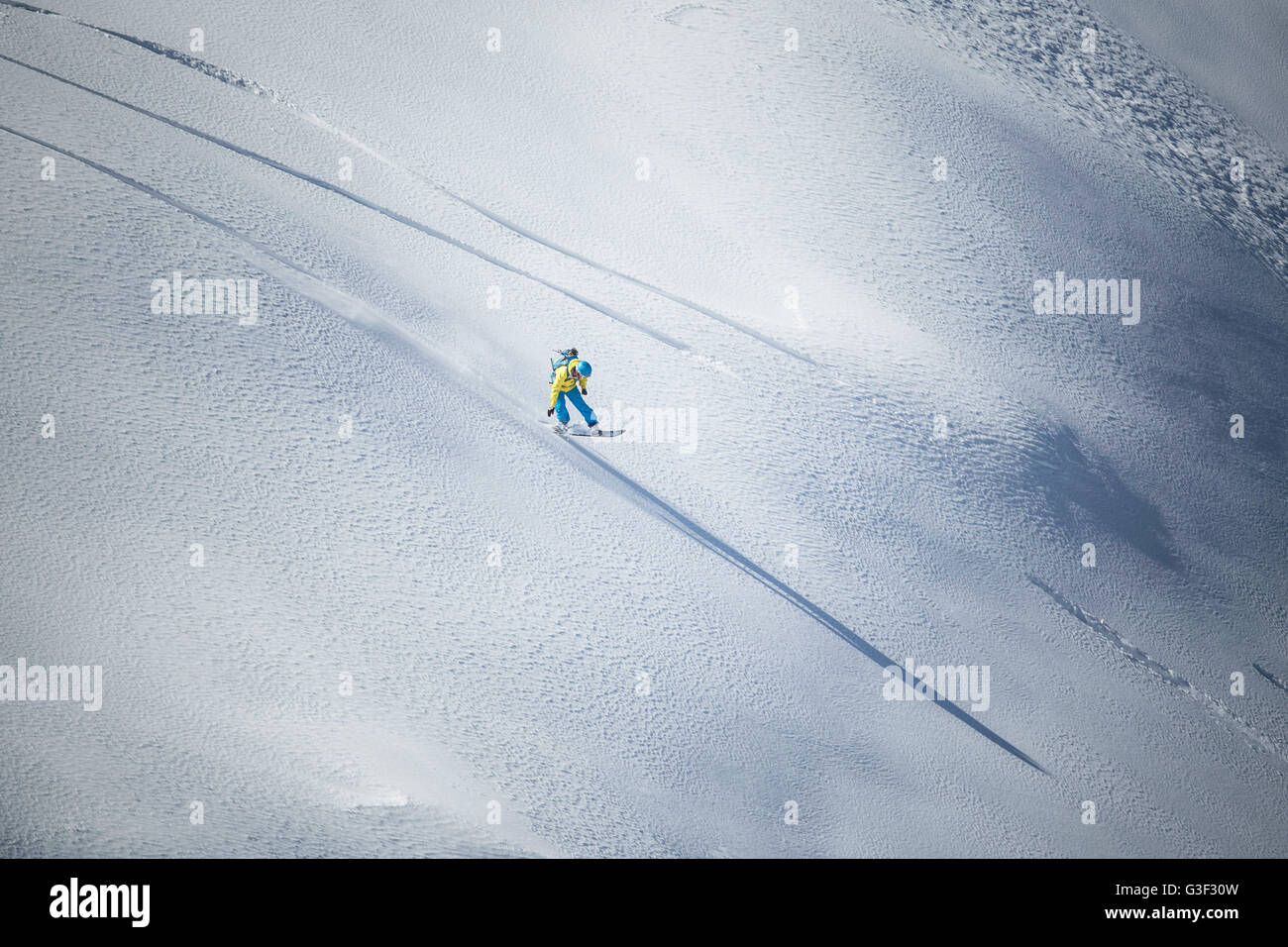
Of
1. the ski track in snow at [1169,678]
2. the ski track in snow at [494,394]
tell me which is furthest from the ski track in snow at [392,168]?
the ski track in snow at [1169,678]

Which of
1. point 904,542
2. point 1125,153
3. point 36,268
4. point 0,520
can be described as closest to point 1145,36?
point 1125,153

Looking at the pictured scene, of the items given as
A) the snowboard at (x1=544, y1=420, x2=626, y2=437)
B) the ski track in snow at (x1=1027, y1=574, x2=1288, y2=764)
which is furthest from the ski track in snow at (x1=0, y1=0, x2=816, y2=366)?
the ski track in snow at (x1=1027, y1=574, x2=1288, y2=764)

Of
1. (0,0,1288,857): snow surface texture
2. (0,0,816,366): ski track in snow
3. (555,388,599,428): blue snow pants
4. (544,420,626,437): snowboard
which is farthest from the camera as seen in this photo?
(0,0,816,366): ski track in snow

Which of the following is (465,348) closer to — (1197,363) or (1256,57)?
(1197,363)

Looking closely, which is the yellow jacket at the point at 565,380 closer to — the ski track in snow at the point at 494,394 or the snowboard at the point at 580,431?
the snowboard at the point at 580,431

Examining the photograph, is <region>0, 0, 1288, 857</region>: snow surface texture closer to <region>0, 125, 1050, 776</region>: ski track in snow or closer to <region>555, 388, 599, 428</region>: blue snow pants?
<region>0, 125, 1050, 776</region>: ski track in snow

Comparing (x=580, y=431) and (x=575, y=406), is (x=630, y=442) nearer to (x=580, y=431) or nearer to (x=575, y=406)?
(x=580, y=431)
